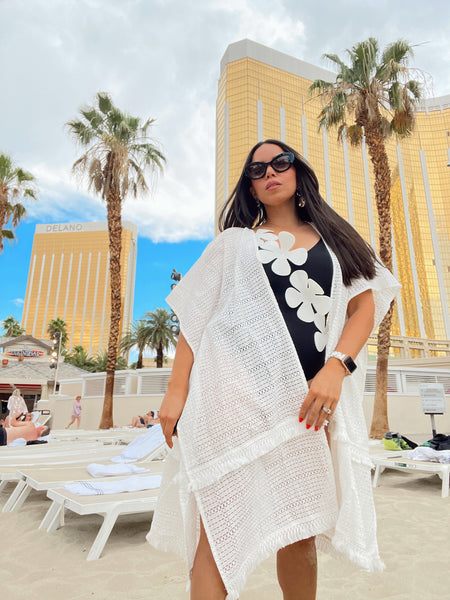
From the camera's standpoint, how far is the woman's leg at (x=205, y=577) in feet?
3.14

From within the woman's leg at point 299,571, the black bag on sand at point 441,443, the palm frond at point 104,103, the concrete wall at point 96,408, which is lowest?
the concrete wall at point 96,408

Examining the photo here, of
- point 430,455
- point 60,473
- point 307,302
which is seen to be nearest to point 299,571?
point 307,302

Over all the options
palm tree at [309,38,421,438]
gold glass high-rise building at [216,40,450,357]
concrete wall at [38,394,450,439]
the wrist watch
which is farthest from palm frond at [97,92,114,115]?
gold glass high-rise building at [216,40,450,357]

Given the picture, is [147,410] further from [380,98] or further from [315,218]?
[315,218]

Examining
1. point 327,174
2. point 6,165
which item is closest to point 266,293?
point 6,165

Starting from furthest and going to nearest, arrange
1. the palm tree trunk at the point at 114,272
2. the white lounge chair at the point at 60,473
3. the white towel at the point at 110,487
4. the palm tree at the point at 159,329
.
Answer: the palm tree at the point at 159,329, the palm tree trunk at the point at 114,272, the white lounge chair at the point at 60,473, the white towel at the point at 110,487

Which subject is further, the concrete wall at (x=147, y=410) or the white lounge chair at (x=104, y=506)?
the concrete wall at (x=147, y=410)

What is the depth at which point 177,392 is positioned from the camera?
120 cm

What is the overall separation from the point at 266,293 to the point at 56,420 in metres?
22.5

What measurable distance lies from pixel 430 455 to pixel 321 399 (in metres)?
5.62

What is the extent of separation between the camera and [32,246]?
114 m

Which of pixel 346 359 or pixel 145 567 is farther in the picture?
pixel 145 567

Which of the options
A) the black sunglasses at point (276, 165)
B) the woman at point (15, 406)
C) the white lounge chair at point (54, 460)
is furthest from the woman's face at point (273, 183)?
the woman at point (15, 406)

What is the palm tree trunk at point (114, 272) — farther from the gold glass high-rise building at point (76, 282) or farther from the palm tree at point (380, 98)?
the gold glass high-rise building at point (76, 282)
